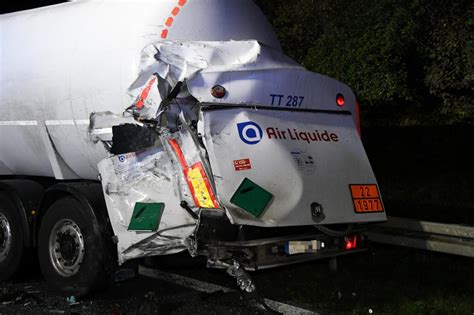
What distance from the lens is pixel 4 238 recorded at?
24.5 ft

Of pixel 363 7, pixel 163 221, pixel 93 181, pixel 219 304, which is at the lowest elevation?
pixel 219 304

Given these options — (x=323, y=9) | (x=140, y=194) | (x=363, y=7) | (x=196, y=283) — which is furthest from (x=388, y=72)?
(x=140, y=194)

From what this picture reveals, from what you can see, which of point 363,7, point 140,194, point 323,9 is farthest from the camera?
point 323,9

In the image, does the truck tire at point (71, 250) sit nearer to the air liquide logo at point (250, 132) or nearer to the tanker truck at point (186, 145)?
the tanker truck at point (186, 145)

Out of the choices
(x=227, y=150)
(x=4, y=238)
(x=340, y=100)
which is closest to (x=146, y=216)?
(x=227, y=150)

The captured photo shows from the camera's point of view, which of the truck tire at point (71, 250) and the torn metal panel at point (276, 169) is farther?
the truck tire at point (71, 250)

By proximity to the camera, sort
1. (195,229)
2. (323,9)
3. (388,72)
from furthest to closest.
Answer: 1. (323,9)
2. (388,72)
3. (195,229)

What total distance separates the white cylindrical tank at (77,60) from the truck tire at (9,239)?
19.3 inches

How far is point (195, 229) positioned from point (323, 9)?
706cm

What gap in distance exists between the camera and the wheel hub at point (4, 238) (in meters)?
7.37

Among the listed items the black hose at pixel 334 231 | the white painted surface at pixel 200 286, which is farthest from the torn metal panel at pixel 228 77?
the white painted surface at pixel 200 286

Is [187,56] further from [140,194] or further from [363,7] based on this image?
[363,7]

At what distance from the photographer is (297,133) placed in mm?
5488

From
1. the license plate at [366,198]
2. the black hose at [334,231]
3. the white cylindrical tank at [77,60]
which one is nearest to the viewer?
the black hose at [334,231]
